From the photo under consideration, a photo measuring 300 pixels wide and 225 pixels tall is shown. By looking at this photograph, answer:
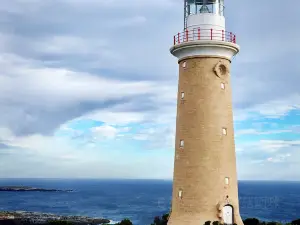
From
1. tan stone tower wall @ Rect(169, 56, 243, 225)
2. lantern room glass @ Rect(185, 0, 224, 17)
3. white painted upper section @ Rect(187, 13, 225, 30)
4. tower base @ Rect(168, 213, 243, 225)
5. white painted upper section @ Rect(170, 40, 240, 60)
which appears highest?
lantern room glass @ Rect(185, 0, 224, 17)

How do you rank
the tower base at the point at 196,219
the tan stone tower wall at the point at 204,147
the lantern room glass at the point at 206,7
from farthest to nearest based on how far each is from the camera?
the lantern room glass at the point at 206,7 < the tan stone tower wall at the point at 204,147 < the tower base at the point at 196,219

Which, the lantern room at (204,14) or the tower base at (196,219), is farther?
the lantern room at (204,14)

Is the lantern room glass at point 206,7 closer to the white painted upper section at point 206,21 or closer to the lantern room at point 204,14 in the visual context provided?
the lantern room at point 204,14

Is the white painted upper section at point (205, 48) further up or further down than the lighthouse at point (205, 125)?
further up

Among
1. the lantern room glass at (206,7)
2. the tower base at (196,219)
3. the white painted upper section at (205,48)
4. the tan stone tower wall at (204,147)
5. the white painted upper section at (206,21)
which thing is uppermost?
the lantern room glass at (206,7)

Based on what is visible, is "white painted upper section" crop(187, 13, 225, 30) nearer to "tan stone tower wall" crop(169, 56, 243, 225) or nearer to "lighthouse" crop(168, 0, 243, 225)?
"lighthouse" crop(168, 0, 243, 225)

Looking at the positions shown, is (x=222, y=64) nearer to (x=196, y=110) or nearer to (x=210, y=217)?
(x=196, y=110)

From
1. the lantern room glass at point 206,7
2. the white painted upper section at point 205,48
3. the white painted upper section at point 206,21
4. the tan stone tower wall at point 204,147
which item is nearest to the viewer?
the tan stone tower wall at point 204,147

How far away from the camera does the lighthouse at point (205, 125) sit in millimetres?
18328

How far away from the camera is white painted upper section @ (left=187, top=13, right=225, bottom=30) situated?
19.0 metres

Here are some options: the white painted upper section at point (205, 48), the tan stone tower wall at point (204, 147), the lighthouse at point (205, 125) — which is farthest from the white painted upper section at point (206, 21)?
the tan stone tower wall at point (204, 147)

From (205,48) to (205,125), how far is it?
3228mm

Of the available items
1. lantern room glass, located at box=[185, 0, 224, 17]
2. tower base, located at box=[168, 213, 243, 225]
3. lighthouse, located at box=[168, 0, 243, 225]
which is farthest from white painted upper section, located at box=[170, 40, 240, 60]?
tower base, located at box=[168, 213, 243, 225]

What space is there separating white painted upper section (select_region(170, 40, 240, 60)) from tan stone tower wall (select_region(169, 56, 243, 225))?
224 millimetres
